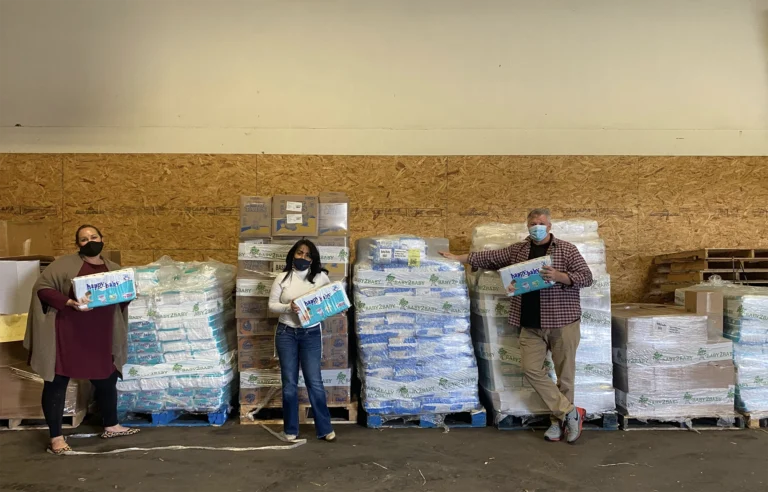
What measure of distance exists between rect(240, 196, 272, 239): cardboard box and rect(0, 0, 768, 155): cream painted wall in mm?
2323

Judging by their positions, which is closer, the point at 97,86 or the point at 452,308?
the point at 452,308

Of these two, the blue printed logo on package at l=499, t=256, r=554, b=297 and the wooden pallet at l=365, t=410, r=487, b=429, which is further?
the wooden pallet at l=365, t=410, r=487, b=429

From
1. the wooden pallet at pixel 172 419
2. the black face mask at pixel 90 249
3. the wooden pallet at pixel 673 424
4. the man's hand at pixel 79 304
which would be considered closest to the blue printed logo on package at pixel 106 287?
the man's hand at pixel 79 304

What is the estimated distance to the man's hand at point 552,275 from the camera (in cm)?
468

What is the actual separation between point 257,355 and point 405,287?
1720 mm

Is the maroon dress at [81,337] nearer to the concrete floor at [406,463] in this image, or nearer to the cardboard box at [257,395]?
the concrete floor at [406,463]

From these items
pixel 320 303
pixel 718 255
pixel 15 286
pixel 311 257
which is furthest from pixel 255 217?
pixel 718 255

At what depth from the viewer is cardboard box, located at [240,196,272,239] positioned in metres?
5.32

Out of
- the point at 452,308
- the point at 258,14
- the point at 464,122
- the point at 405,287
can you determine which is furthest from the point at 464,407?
the point at 258,14

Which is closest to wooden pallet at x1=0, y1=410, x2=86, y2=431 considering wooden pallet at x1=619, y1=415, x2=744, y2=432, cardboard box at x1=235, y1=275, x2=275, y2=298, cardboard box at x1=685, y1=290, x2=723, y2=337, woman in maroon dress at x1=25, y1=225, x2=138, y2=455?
woman in maroon dress at x1=25, y1=225, x2=138, y2=455

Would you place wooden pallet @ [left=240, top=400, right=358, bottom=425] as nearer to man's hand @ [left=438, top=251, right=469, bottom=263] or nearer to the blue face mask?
man's hand @ [left=438, top=251, right=469, bottom=263]

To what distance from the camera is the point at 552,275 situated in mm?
4676

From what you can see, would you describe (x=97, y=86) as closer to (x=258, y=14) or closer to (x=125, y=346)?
(x=258, y=14)

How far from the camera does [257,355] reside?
17.5 ft
